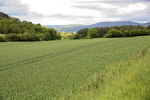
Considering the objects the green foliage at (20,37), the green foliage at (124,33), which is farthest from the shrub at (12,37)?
the green foliage at (124,33)

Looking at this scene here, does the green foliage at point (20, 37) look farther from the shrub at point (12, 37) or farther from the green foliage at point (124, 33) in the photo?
the green foliage at point (124, 33)

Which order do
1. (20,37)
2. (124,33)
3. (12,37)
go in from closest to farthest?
(12,37) < (20,37) < (124,33)

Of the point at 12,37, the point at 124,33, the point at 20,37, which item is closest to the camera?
the point at 12,37

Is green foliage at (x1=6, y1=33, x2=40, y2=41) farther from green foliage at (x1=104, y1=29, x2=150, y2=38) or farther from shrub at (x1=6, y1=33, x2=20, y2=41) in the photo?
green foliage at (x1=104, y1=29, x2=150, y2=38)

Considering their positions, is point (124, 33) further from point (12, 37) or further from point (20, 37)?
point (12, 37)

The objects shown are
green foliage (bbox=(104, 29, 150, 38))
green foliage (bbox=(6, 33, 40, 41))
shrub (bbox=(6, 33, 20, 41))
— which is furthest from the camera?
green foliage (bbox=(104, 29, 150, 38))

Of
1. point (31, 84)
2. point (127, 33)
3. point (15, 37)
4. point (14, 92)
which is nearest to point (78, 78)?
point (31, 84)

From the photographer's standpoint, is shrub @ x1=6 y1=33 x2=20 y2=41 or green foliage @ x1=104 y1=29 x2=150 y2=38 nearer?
shrub @ x1=6 y1=33 x2=20 y2=41

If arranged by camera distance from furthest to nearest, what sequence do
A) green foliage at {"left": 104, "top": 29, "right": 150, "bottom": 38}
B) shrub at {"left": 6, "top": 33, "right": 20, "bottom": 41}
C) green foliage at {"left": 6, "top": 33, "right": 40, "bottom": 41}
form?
green foliage at {"left": 104, "top": 29, "right": 150, "bottom": 38}
green foliage at {"left": 6, "top": 33, "right": 40, "bottom": 41}
shrub at {"left": 6, "top": 33, "right": 20, "bottom": 41}

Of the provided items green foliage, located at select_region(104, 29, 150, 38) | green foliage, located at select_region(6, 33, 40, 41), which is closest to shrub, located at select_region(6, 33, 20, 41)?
green foliage, located at select_region(6, 33, 40, 41)

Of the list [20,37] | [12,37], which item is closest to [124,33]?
[20,37]

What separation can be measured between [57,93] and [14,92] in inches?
100

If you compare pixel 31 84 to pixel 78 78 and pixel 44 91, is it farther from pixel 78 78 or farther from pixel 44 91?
pixel 78 78

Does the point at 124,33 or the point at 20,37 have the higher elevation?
the point at 124,33
